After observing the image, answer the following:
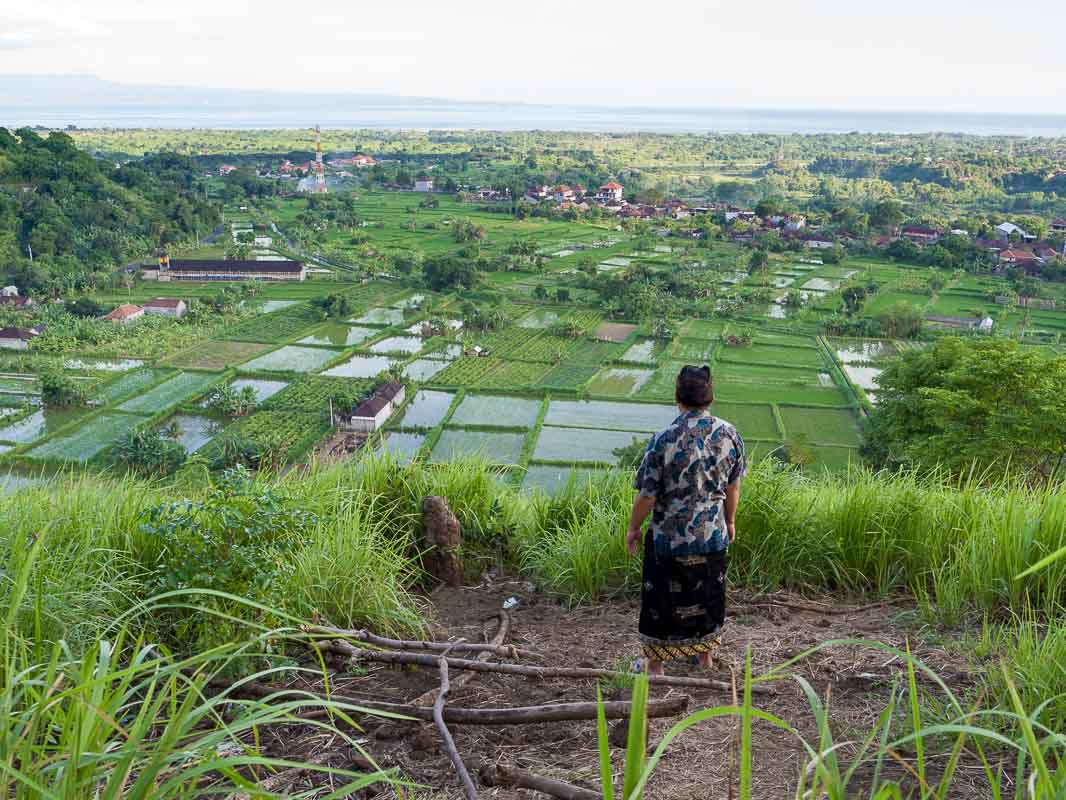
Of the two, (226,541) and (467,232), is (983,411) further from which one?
(467,232)

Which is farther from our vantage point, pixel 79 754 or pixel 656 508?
pixel 656 508

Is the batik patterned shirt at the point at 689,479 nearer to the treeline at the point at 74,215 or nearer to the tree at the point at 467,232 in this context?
the treeline at the point at 74,215

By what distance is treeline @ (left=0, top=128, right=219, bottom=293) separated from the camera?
33844 millimetres

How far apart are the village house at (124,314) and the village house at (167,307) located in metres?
0.39

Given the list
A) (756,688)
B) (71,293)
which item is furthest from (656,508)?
(71,293)

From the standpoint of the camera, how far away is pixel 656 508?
8.73 ft

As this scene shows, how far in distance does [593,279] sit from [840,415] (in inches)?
591

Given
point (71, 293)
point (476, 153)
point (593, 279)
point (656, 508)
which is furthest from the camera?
point (476, 153)

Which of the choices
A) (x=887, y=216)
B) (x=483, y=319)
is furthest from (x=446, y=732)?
(x=887, y=216)

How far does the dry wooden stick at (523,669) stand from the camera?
2355 mm

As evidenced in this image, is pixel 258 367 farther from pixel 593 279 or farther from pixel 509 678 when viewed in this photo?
pixel 509 678

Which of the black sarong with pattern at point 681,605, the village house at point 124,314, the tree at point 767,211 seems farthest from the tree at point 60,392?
the tree at point 767,211

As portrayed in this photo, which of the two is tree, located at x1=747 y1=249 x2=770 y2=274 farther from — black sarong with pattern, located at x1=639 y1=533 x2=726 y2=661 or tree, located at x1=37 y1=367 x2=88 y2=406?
black sarong with pattern, located at x1=639 y1=533 x2=726 y2=661

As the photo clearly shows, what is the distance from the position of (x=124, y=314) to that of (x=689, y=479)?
97.6 ft
